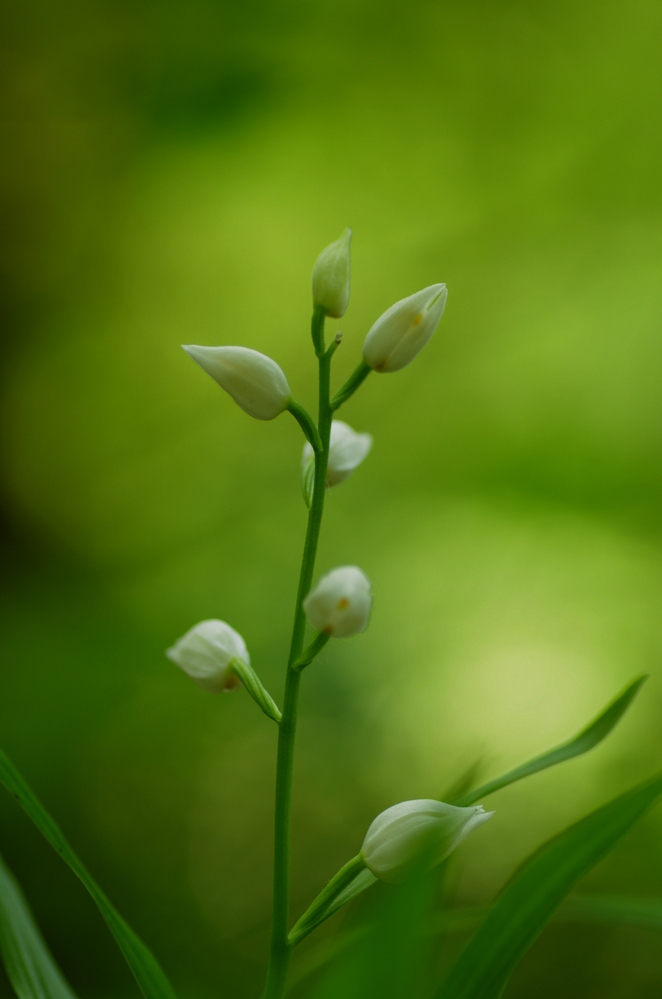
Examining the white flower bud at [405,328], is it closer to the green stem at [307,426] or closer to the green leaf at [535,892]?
the green stem at [307,426]

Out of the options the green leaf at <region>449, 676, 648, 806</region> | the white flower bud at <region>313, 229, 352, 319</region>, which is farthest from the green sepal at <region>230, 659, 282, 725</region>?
the white flower bud at <region>313, 229, 352, 319</region>

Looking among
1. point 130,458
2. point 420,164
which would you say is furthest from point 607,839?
point 420,164

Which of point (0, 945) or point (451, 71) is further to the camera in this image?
point (451, 71)

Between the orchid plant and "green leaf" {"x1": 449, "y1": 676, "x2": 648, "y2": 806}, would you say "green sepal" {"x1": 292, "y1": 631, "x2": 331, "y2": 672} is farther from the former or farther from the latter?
"green leaf" {"x1": 449, "y1": 676, "x2": 648, "y2": 806}

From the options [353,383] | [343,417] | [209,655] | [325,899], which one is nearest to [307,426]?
[353,383]

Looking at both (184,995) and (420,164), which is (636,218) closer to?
(420,164)
